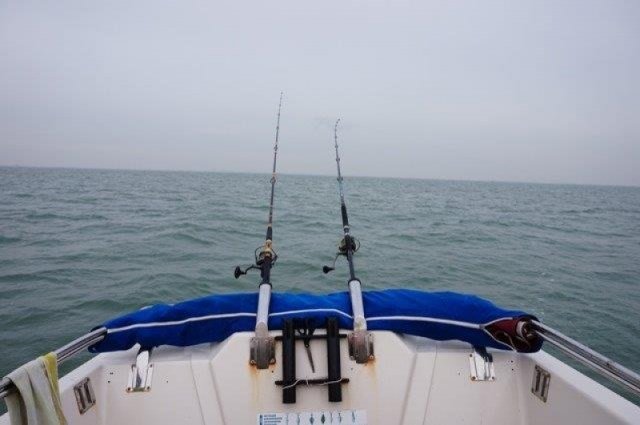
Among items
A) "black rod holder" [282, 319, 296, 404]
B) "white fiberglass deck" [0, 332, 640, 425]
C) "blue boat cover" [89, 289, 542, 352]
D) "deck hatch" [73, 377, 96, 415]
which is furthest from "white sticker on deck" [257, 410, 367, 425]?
"deck hatch" [73, 377, 96, 415]

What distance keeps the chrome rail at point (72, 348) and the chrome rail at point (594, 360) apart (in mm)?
2531

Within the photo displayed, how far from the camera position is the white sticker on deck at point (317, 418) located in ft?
7.27

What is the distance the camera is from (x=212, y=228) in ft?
44.8

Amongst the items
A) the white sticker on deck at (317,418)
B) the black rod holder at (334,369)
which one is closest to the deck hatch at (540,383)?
the white sticker on deck at (317,418)

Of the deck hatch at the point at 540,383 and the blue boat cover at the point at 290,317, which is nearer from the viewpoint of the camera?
the deck hatch at the point at 540,383

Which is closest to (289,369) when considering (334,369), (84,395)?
(334,369)

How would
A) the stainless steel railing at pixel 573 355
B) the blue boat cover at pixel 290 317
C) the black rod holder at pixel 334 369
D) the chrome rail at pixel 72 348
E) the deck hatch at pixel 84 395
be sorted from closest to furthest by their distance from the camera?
the chrome rail at pixel 72 348 → the stainless steel railing at pixel 573 355 → the deck hatch at pixel 84 395 → the black rod holder at pixel 334 369 → the blue boat cover at pixel 290 317

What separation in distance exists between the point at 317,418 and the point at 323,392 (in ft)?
0.49

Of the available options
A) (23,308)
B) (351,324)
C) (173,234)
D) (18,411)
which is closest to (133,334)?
(18,411)

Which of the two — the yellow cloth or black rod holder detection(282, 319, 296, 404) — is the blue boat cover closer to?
black rod holder detection(282, 319, 296, 404)

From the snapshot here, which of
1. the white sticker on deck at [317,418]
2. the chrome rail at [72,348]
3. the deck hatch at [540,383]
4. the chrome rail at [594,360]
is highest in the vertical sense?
the chrome rail at [594,360]

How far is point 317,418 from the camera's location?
7.30 ft

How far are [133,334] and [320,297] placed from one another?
1200mm

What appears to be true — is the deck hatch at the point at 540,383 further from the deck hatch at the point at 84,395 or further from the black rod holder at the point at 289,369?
the deck hatch at the point at 84,395
